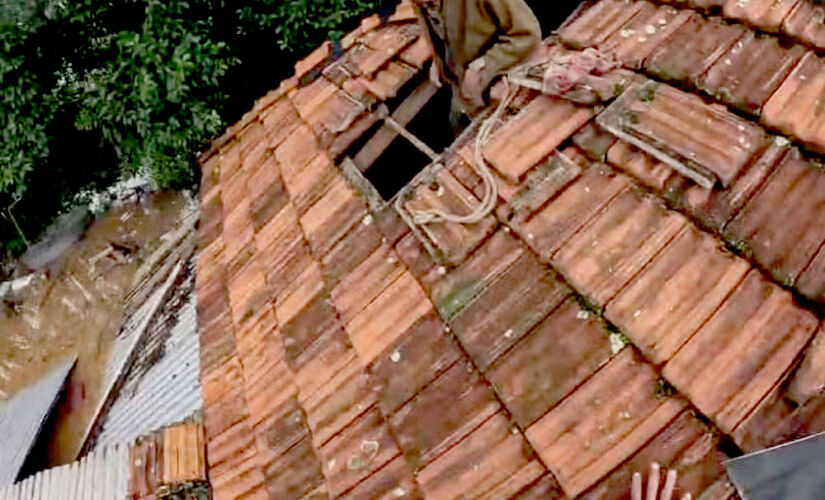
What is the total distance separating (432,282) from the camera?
3.14 m

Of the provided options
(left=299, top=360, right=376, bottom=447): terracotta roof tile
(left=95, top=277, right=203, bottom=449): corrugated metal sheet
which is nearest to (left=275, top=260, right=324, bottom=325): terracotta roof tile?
(left=299, top=360, right=376, bottom=447): terracotta roof tile

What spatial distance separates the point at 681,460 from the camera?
219 cm

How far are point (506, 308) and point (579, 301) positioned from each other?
0.90 feet

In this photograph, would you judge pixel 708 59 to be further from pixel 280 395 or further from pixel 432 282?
pixel 280 395

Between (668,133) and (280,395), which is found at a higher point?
(668,133)

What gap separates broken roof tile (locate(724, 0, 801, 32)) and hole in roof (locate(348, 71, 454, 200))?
5.27 ft

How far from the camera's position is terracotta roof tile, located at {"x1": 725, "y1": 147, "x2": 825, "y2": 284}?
235 cm

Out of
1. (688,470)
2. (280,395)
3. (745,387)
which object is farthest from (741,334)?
(280,395)

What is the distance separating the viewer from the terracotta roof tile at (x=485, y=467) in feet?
8.18

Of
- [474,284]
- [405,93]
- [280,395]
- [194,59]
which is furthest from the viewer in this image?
[194,59]

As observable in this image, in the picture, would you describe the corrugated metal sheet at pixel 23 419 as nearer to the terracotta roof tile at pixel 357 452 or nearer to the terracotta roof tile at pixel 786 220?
the terracotta roof tile at pixel 357 452

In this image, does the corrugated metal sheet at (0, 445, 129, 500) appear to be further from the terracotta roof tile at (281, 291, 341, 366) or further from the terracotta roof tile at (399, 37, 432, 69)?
the terracotta roof tile at (399, 37, 432, 69)

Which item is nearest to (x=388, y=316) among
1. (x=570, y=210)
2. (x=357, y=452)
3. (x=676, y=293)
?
(x=357, y=452)

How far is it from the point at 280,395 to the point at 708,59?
2.06 meters
